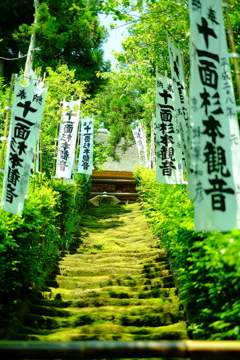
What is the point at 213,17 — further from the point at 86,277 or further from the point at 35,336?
the point at 86,277

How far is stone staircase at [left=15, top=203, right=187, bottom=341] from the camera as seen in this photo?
20.5 ft

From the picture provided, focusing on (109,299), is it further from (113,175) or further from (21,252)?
(113,175)

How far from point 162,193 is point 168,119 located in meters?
2.62

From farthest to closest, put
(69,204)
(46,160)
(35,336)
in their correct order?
1. (46,160)
2. (69,204)
3. (35,336)

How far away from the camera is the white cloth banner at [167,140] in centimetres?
730

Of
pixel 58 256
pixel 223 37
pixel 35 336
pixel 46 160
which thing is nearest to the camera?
pixel 223 37

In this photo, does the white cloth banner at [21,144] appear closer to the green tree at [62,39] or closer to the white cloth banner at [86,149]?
the white cloth banner at [86,149]

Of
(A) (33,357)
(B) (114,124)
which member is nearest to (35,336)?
(A) (33,357)

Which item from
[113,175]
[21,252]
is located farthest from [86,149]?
[113,175]

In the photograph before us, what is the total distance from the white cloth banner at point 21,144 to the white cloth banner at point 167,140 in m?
2.43

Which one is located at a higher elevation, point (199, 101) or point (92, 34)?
point (92, 34)

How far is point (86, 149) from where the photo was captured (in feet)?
49.0

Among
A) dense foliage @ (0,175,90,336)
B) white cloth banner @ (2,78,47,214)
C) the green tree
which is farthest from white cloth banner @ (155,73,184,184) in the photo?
the green tree

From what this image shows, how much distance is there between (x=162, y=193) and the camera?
9.85 meters
